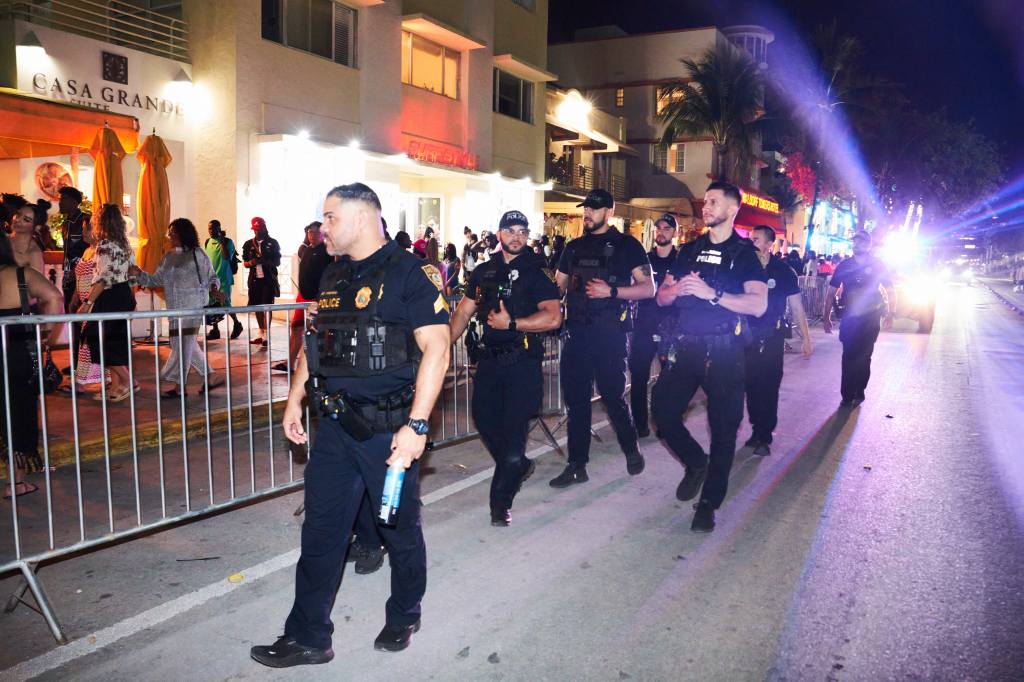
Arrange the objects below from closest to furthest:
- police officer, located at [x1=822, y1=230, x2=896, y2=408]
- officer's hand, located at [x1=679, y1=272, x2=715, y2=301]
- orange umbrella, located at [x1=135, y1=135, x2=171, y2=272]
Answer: officer's hand, located at [x1=679, y1=272, x2=715, y2=301] < police officer, located at [x1=822, y1=230, x2=896, y2=408] < orange umbrella, located at [x1=135, y1=135, x2=171, y2=272]

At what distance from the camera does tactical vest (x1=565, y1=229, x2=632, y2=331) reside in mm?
6016

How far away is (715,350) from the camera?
5.18 meters

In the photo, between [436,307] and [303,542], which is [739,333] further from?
[303,542]

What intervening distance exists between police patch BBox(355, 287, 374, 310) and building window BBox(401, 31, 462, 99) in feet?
65.0

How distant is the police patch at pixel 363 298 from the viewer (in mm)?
3350

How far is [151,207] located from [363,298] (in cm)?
934

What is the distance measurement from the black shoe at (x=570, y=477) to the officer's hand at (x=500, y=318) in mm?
1664

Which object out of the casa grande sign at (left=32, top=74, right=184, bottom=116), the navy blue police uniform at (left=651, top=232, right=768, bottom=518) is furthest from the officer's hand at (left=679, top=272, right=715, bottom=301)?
the casa grande sign at (left=32, top=74, right=184, bottom=116)

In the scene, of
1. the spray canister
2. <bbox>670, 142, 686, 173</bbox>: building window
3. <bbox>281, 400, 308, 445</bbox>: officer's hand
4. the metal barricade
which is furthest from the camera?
<bbox>670, 142, 686, 173</bbox>: building window

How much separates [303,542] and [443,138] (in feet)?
69.1

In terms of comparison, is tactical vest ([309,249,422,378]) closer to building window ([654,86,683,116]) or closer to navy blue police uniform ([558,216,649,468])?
navy blue police uniform ([558,216,649,468])

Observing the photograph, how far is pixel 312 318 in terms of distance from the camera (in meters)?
3.65

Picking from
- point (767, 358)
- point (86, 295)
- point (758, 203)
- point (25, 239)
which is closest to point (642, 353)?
Answer: point (767, 358)

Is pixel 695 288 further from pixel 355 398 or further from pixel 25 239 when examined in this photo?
pixel 25 239
